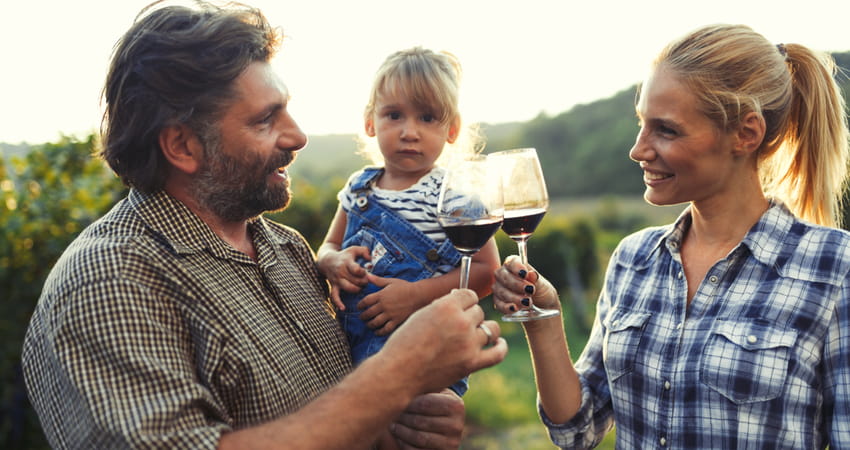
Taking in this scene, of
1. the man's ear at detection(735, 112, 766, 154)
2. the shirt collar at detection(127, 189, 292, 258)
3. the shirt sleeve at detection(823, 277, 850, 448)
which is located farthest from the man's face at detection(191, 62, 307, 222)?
the shirt sleeve at detection(823, 277, 850, 448)

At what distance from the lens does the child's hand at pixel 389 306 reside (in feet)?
8.67

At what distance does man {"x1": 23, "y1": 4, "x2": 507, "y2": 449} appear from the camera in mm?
1727

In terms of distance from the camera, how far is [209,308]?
6.49ft

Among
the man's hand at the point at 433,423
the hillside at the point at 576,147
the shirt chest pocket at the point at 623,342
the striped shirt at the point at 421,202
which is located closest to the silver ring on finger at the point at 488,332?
the man's hand at the point at 433,423

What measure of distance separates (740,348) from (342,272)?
146 centimetres

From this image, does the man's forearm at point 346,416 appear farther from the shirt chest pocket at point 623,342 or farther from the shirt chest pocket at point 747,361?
the shirt chest pocket at point 747,361

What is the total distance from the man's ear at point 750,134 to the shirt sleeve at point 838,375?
53 centimetres

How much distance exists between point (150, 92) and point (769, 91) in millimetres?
2093

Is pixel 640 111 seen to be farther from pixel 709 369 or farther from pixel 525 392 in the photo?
pixel 525 392

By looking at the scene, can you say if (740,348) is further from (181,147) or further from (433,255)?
(181,147)

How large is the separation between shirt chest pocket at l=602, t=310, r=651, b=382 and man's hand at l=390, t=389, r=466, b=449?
0.56 m

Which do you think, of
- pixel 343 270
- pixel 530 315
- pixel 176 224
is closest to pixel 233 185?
pixel 176 224

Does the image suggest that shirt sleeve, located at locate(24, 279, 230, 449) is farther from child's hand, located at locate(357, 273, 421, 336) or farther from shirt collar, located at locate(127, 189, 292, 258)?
child's hand, located at locate(357, 273, 421, 336)

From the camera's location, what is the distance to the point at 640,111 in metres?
2.42
